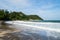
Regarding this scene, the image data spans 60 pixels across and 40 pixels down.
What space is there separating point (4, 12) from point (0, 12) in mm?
5448

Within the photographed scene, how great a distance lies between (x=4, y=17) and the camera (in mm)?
96375

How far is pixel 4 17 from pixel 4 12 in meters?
7.29

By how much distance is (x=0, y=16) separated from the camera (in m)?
91.9

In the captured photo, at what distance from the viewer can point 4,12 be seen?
335ft

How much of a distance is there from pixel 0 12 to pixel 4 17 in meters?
5.27

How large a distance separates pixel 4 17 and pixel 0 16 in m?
5.00

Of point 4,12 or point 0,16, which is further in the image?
point 4,12

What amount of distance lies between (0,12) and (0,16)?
6351 mm

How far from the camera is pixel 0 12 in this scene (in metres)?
97.1

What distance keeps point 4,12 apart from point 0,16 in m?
10.9
